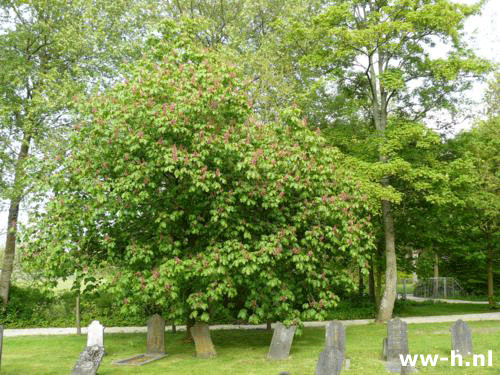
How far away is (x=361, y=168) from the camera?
22.8 m

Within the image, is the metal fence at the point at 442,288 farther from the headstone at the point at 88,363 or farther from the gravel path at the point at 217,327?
the headstone at the point at 88,363

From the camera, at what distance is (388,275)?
24.5m

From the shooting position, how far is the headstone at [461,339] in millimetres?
14070

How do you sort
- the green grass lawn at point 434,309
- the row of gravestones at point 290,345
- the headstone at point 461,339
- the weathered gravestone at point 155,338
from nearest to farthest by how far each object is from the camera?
the row of gravestones at point 290,345, the headstone at point 461,339, the weathered gravestone at point 155,338, the green grass lawn at point 434,309

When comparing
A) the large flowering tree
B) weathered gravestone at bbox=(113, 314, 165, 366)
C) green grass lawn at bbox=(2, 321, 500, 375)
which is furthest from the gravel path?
the large flowering tree

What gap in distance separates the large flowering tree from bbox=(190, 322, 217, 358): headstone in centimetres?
60

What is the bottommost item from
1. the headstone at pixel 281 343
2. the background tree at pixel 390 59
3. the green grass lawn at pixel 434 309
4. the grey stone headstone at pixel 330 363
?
the green grass lawn at pixel 434 309

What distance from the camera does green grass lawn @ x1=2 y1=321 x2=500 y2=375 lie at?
13250 mm

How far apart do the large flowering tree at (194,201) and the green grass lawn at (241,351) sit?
4.85ft

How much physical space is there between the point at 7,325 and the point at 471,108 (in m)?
26.1

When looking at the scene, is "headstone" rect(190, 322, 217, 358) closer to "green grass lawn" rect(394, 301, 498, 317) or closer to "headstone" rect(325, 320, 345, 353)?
"headstone" rect(325, 320, 345, 353)

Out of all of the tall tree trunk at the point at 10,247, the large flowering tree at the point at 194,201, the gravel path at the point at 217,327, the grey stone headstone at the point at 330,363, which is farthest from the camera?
the tall tree trunk at the point at 10,247

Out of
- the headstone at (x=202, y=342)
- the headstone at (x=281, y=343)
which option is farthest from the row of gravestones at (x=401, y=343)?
the headstone at (x=202, y=342)

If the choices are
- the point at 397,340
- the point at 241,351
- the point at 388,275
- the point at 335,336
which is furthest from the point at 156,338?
the point at 388,275
